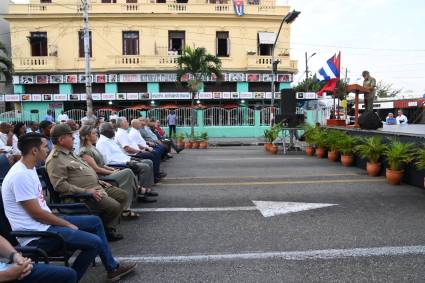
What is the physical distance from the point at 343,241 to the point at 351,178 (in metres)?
4.97

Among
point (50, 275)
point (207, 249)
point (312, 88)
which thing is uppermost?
point (312, 88)

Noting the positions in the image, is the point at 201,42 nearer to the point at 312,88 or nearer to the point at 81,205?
the point at 312,88

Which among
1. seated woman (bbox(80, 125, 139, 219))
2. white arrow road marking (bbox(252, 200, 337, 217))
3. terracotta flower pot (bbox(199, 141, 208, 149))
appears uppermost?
seated woman (bbox(80, 125, 139, 219))

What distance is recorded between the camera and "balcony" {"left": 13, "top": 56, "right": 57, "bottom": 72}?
101ft

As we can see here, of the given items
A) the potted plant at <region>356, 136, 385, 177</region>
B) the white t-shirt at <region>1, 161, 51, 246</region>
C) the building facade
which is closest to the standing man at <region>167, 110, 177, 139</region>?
the building facade

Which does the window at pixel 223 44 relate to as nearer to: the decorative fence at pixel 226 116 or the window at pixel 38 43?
the decorative fence at pixel 226 116

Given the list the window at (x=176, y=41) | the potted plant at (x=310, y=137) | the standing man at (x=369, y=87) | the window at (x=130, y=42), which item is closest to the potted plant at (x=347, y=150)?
the standing man at (x=369, y=87)

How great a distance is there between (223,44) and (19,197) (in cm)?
2991

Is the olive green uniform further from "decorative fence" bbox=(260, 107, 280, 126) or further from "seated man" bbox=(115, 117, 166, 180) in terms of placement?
"decorative fence" bbox=(260, 107, 280, 126)

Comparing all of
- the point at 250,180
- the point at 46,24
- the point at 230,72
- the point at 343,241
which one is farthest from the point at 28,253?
the point at 46,24

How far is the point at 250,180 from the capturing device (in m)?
9.95

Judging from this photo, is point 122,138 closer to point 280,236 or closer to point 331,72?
point 280,236

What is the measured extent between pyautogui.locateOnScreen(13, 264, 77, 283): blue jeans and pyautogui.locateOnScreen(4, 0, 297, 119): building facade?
91.6 ft

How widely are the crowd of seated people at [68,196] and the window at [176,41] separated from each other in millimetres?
23860
